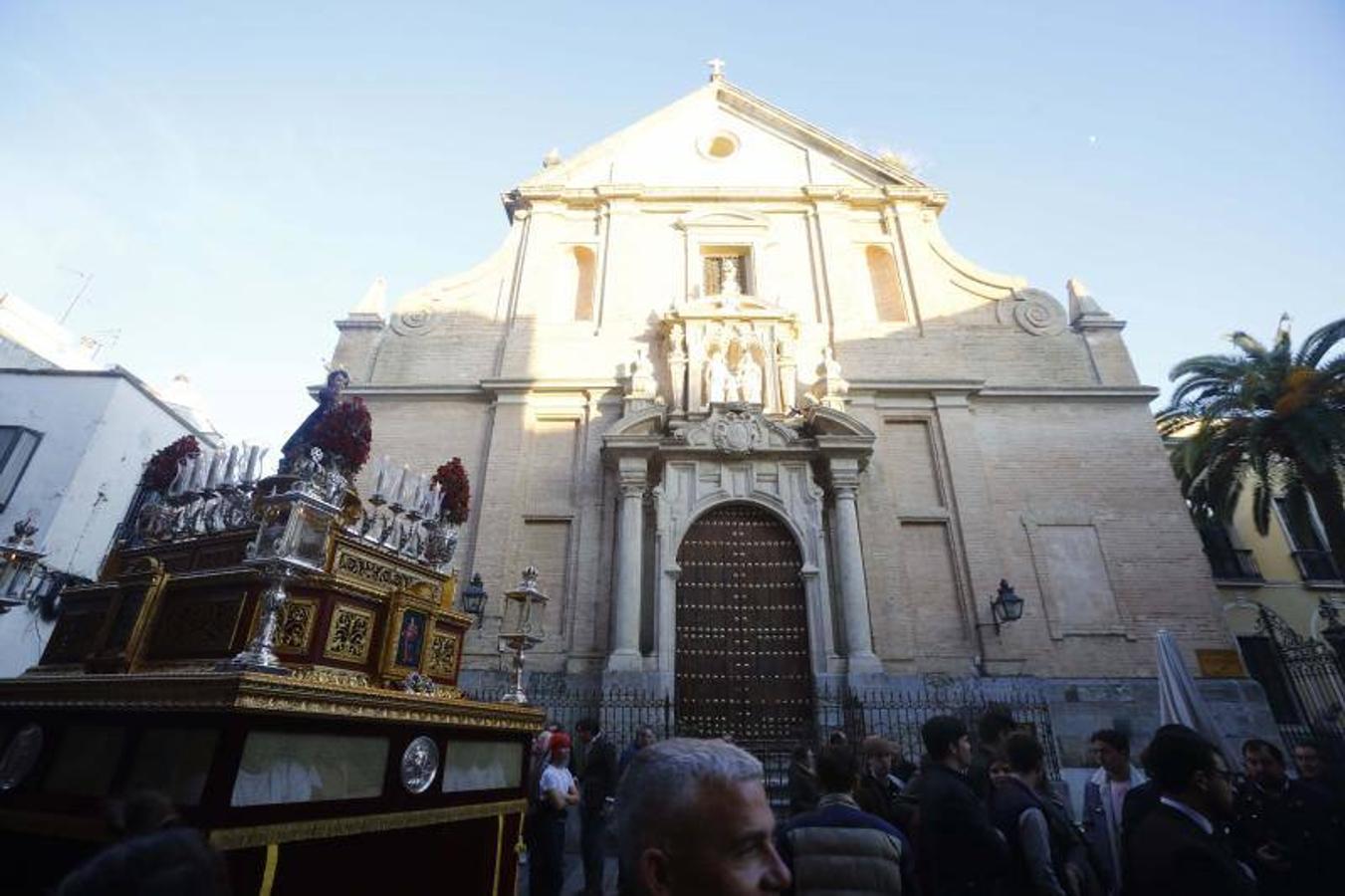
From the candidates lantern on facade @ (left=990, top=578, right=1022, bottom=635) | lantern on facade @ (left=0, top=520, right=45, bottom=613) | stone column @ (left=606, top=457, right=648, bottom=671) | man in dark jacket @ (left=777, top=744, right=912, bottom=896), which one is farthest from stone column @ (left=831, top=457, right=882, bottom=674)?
lantern on facade @ (left=0, top=520, right=45, bottom=613)

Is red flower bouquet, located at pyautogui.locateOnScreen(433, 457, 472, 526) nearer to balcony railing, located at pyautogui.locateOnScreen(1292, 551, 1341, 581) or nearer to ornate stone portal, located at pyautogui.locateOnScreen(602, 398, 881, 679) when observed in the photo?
ornate stone portal, located at pyautogui.locateOnScreen(602, 398, 881, 679)

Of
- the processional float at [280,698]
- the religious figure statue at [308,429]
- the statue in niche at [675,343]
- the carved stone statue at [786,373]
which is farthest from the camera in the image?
the statue in niche at [675,343]

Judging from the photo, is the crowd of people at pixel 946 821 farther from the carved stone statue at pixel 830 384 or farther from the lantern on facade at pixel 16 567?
the carved stone statue at pixel 830 384

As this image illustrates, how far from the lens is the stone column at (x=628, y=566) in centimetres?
1090

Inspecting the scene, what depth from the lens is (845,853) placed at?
2842 millimetres

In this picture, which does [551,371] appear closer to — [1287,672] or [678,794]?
[678,794]

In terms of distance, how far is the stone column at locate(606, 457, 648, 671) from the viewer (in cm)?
1090

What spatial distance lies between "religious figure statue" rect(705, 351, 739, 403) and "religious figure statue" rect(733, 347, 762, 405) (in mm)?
168

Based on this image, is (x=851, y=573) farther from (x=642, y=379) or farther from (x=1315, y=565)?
(x=1315, y=565)

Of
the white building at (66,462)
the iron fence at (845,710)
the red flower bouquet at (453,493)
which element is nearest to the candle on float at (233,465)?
the red flower bouquet at (453,493)

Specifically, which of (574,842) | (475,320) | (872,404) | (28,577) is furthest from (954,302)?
(28,577)

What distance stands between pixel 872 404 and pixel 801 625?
5.26 m

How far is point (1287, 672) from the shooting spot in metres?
12.9

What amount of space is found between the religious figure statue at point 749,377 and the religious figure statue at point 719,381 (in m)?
0.17
